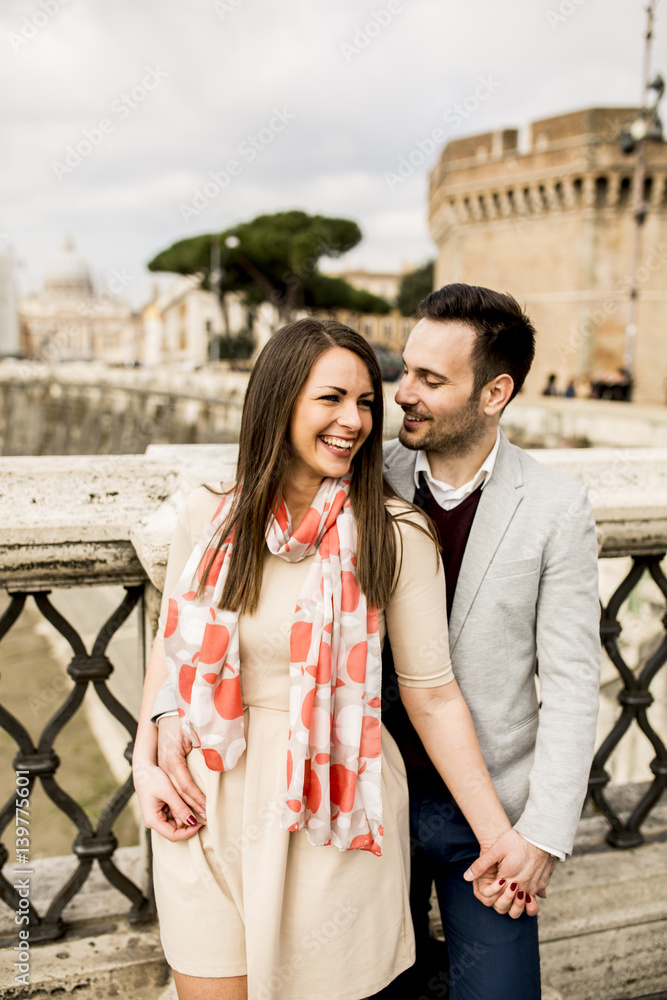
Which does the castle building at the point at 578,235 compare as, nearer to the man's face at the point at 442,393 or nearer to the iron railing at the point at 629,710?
the iron railing at the point at 629,710

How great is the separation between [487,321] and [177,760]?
97cm

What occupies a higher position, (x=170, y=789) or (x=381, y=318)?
(x=381, y=318)

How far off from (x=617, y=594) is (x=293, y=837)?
0.97 metres

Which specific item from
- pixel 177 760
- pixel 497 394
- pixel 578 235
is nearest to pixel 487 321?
pixel 497 394

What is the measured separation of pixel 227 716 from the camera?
3.79ft

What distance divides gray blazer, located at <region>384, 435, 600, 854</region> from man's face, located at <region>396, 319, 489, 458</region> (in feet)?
0.36

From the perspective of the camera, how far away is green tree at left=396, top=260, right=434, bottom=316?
40750mm

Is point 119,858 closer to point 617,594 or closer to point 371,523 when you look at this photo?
point 371,523

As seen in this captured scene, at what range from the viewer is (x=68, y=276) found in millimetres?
78750

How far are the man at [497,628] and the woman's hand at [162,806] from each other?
1.42 ft

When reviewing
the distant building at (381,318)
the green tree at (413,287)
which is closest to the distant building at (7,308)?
the distant building at (381,318)

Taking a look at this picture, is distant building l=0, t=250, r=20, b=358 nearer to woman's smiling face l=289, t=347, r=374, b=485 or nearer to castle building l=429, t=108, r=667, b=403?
castle building l=429, t=108, r=667, b=403

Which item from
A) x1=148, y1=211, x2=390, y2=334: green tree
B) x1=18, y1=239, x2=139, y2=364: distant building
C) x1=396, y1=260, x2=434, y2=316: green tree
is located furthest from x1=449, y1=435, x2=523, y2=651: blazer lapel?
x1=18, y1=239, x2=139, y2=364: distant building

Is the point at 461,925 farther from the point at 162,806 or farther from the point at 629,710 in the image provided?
the point at 629,710
